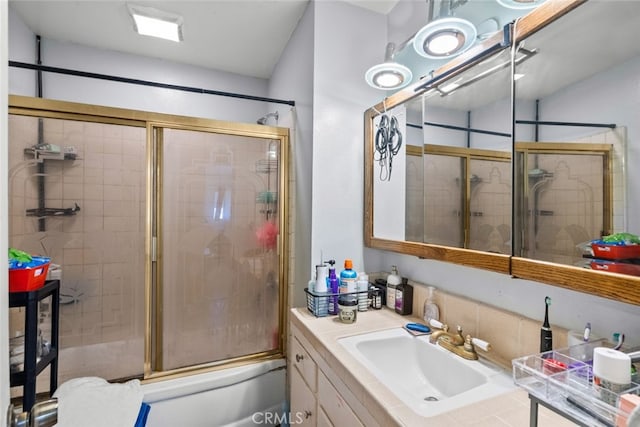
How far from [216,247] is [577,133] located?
1.73 meters

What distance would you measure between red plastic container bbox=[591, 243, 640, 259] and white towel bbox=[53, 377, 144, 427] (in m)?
1.64

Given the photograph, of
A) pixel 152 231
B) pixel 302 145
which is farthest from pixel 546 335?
pixel 152 231

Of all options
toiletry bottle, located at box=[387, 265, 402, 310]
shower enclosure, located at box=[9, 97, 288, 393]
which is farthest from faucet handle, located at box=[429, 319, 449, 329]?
shower enclosure, located at box=[9, 97, 288, 393]

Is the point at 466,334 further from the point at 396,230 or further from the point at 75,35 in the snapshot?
the point at 75,35

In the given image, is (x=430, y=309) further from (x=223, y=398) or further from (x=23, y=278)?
(x=23, y=278)

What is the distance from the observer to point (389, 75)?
4.67 feet

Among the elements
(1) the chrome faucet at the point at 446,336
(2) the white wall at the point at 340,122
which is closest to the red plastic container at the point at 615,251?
(1) the chrome faucet at the point at 446,336

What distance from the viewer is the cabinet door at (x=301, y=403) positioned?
121 cm

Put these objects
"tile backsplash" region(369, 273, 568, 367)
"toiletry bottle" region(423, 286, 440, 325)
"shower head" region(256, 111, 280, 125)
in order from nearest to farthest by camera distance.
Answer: "tile backsplash" region(369, 273, 568, 367) → "toiletry bottle" region(423, 286, 440, 325) → "shower head" region(256, 111, 280, 125)

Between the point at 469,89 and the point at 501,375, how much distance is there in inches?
39.1

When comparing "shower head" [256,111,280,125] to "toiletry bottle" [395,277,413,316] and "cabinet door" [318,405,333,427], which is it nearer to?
"toiletry bottle" [395,277,413,316]

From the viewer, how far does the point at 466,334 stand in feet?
3.86

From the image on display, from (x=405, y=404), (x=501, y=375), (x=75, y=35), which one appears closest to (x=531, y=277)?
(x=501, y=375)

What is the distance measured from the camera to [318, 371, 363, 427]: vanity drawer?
920 mm
